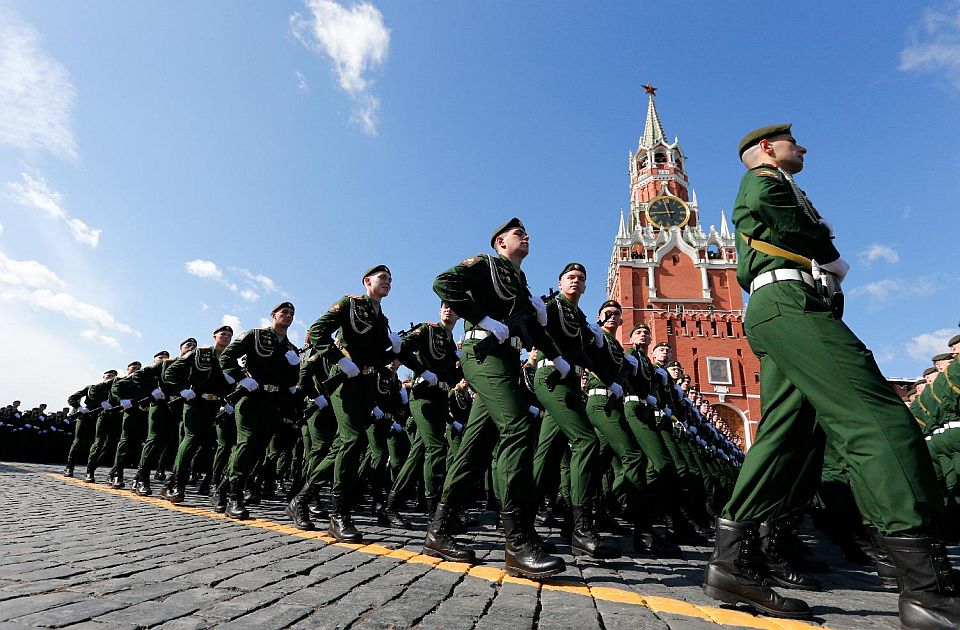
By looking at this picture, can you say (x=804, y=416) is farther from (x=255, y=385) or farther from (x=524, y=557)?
(x=255, y=385)

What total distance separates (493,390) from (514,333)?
0.61 meters

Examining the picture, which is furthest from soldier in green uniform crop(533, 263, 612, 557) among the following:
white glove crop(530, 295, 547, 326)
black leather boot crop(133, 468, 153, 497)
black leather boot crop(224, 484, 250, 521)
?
black leather boot crop(133, 468, 153, 497)

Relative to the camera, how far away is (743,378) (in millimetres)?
54938

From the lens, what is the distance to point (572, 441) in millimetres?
4777

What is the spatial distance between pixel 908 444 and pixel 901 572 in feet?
1.75

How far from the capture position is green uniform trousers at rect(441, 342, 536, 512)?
3799 mm

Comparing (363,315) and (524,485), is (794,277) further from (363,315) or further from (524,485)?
(363,315)

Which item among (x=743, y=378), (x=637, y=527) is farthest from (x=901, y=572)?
(x=743, y=378)

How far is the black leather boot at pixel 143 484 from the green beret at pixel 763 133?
9.77 meters

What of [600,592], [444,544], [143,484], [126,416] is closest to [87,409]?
[126,416]

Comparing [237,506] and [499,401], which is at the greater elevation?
[499,401]

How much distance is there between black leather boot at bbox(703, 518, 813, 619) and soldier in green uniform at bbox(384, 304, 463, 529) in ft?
12.2

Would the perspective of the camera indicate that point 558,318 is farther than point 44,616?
Yes

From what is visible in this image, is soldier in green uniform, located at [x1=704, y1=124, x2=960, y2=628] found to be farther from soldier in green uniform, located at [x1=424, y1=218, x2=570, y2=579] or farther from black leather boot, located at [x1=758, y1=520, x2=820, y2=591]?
soldier in green uniform, located at [x1=424, y1=218, x2=570, y2=579]
